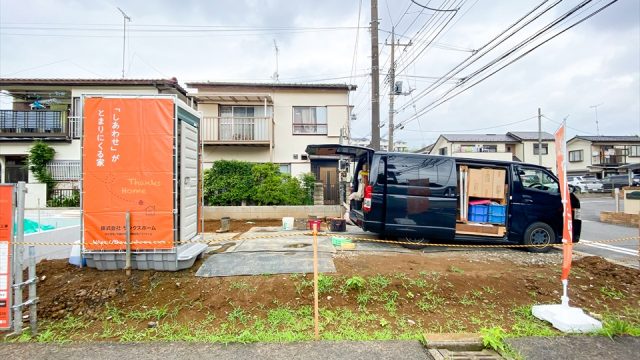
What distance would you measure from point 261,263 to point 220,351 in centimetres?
213

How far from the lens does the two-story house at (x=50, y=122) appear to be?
1250cm

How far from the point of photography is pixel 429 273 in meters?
4.52

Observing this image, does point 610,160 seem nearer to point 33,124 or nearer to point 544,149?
point 544,149

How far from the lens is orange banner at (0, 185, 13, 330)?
3.05 meters

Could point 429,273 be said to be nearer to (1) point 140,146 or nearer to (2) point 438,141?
(1) point 140,146

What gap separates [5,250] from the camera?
10.1ft

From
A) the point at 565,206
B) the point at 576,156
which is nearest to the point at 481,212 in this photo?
the point at 565,206

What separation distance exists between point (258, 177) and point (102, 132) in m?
6.78

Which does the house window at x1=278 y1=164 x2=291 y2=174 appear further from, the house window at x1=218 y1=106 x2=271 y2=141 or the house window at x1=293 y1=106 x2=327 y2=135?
the house window at x1=293 y1=106 x2=327 y2=135

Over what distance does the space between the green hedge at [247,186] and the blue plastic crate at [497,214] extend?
6519 mm

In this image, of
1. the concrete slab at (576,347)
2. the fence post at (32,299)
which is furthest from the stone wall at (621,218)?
the fence post at (32,299)

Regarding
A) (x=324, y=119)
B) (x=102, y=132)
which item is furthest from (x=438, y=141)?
(x=102, y=132)

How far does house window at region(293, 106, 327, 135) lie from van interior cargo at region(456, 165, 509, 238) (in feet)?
29.8

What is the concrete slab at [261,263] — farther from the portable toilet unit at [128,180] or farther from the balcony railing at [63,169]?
the balcony railing at [63,169]
